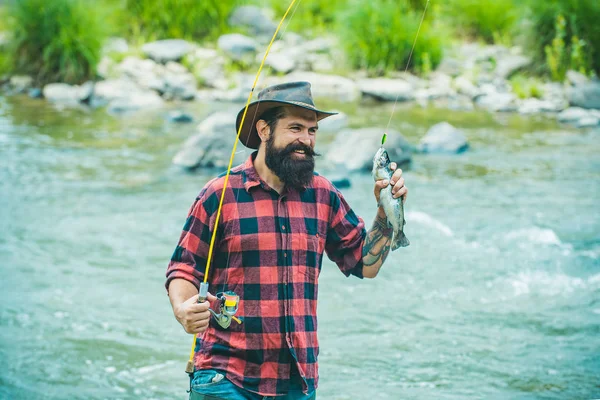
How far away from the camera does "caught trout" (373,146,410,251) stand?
2.59 metres

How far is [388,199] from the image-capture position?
104 inches

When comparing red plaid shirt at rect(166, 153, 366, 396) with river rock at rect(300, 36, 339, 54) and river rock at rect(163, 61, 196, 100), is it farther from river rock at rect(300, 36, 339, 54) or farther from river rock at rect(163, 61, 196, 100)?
river rock at rect(300, 36, 339, 54)

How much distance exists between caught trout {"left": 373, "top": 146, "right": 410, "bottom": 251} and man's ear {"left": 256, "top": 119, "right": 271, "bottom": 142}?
1.35 feet

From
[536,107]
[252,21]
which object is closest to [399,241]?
[536,107]

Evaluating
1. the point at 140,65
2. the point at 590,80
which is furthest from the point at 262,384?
the point at 140,65

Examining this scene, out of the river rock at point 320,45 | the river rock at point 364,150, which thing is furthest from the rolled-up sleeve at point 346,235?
the river rock at point 320,45

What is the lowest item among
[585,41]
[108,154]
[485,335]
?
[485,335]

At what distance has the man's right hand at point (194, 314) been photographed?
2.40m

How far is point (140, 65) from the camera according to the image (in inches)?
666

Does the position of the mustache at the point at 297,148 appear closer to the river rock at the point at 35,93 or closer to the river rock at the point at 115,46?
the river rock at the point at 35,93

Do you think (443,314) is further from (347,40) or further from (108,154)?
(347,40)

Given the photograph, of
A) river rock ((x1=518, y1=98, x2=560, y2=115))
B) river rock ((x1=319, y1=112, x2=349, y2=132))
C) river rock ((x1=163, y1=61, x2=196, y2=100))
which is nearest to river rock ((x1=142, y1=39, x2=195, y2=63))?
river rock ((x1=163, y1=61, x2=196, y2=100))

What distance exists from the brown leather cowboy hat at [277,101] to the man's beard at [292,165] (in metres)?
0.15

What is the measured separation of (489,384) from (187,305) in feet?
9.21
